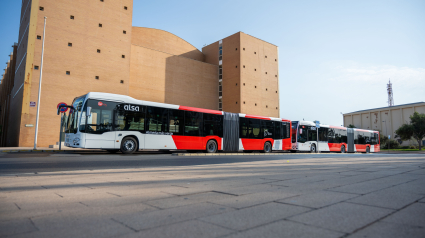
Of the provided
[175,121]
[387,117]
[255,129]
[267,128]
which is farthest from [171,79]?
[387,117]

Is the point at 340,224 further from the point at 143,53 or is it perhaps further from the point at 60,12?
the point at 143,53

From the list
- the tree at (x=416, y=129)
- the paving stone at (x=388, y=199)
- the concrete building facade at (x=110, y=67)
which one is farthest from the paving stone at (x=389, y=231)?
the tree at (x=416, y=129)

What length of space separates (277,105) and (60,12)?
43324 mm

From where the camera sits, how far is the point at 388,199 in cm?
338

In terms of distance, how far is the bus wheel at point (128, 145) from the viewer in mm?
14898

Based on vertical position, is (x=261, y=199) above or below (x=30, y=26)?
below

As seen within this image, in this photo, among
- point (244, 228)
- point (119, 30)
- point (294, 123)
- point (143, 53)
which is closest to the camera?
point (244, 228)

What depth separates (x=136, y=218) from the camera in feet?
8.21

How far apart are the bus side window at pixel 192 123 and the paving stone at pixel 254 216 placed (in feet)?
48.3

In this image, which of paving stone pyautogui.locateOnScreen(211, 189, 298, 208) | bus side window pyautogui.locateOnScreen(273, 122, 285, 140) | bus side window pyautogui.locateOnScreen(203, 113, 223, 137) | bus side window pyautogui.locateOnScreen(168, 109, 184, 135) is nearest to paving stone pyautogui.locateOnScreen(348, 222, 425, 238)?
paving stone pyautogui.locateOnScreen(211, 189, 298, 208)

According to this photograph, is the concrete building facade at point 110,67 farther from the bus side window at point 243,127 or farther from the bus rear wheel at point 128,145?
the bus side window at point 243,127

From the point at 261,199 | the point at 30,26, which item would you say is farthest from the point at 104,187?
the point at 30,26

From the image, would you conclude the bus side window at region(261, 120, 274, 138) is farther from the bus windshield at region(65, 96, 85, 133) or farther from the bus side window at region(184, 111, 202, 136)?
the bus windshield at region(65, 96, 85, 133)

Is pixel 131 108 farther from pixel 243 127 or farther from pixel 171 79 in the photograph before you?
pixel 171 79
